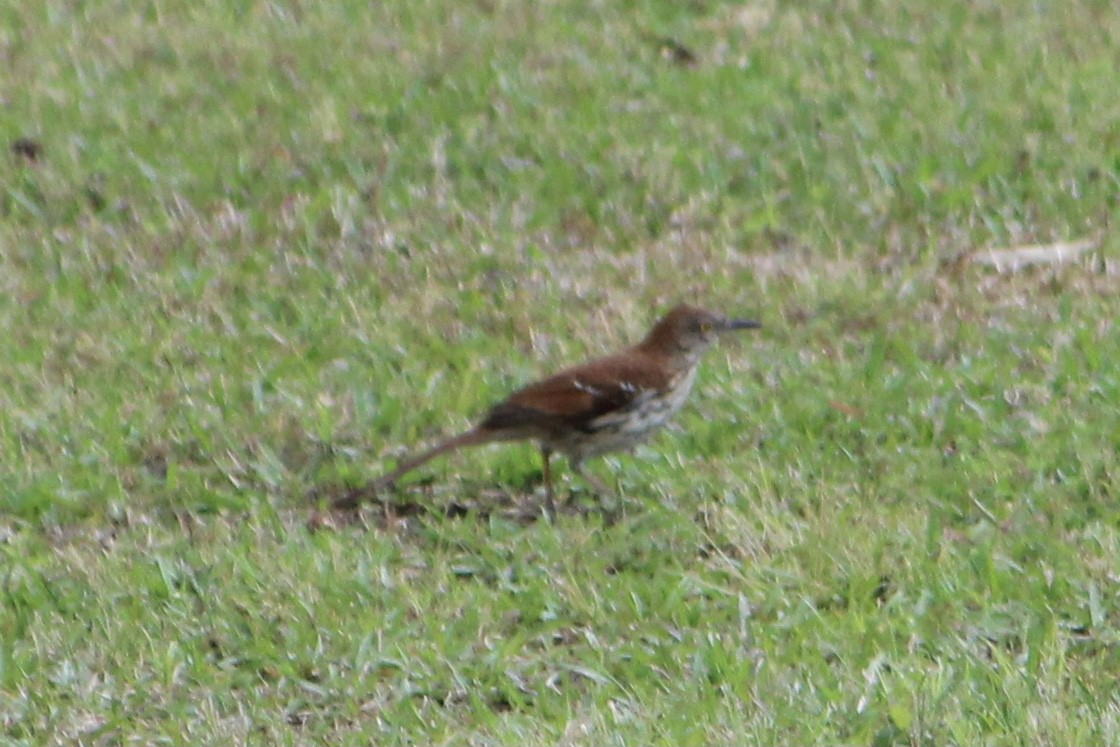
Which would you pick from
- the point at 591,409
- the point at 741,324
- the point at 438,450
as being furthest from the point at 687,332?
the point at 438,450

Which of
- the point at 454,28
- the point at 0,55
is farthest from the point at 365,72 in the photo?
the point at 0,55

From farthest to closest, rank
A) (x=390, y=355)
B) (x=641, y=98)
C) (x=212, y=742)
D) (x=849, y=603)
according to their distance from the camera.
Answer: (x=641, y=98) < (x=390, y=355) < (x=849, y=603) < (x=212, y=742)

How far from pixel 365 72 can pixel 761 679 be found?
19.0ft

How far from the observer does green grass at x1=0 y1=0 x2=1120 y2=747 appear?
556 cm

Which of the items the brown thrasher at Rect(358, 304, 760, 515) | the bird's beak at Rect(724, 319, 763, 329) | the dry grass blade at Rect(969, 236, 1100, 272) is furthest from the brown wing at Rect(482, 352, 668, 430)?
the dry grass blade at Rect(969, 236, 1100, 272)

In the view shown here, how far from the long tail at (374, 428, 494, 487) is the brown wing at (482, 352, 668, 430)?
0.05 meters

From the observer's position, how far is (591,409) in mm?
6844

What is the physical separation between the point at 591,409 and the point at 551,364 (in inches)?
44.0

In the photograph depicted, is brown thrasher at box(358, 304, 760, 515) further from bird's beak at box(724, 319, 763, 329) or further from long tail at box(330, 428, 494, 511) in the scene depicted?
bird's beak at box(724, 319, 763, 329)

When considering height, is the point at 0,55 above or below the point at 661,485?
above

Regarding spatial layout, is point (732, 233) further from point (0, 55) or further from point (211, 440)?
point (0, 55)

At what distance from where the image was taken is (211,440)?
7.20 m

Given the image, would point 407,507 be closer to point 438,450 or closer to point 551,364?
point 438,450

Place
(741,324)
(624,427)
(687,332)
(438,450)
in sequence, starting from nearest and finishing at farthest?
(438,450) → (624,427) → (687,332) → (741,324)
